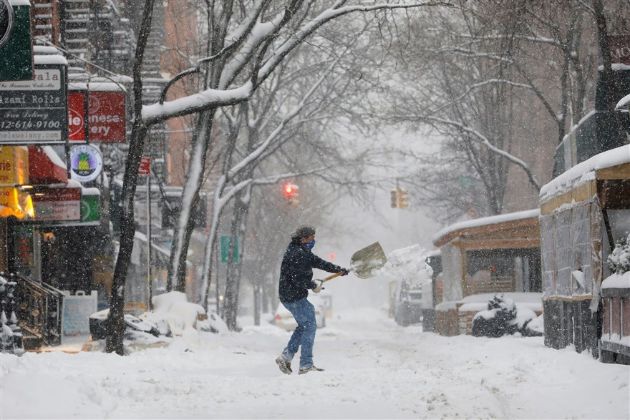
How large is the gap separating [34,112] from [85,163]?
1065 cm


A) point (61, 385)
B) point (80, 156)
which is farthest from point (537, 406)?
point (80, 156)

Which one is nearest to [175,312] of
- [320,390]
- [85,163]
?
[85,163]

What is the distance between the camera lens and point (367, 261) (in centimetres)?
1401

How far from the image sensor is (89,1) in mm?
25234

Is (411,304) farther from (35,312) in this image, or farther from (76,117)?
(76,117)

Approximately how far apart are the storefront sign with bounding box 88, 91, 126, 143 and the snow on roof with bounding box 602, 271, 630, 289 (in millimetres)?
11430

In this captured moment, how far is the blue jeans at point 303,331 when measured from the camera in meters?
13.2

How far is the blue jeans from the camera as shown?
13.2 m

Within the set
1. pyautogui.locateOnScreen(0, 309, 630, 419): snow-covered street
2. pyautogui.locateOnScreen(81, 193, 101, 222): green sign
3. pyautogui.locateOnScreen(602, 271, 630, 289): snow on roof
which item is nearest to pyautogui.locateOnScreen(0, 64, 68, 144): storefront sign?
pyautogui.locateOnScreen(0, 309, 630, 419): snow-covered street

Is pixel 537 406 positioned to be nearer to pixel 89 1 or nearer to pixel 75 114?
pixel 75 114

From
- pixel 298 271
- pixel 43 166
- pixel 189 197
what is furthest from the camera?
pixel 189 197

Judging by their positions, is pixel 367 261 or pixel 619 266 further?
pixel 367 261

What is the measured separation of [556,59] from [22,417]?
22223 mm

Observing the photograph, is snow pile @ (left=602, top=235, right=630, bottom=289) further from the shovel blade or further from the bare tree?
the bare tree
